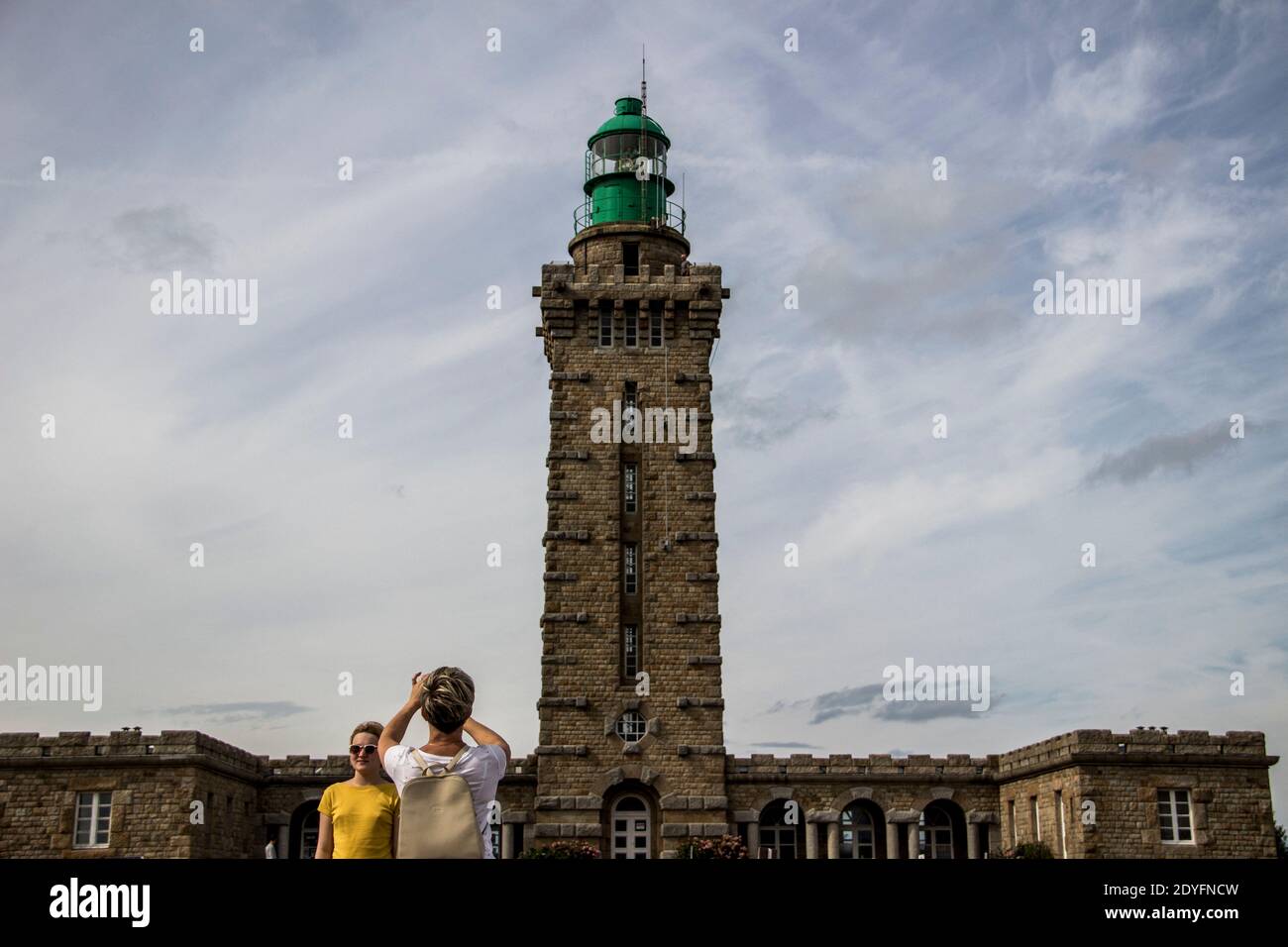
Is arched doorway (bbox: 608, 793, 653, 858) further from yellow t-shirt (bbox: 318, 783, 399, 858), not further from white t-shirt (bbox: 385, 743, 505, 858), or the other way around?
white t-shirt (bbox: 385, 743, 505, 858)

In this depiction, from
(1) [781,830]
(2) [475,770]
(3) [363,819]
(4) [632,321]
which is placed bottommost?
(1) [781,830]

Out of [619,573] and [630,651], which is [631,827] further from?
[619,573]

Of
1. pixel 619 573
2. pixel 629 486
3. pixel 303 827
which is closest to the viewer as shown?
pixel 619 573

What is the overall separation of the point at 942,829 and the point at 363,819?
36.9m

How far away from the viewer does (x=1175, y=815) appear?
123 feet

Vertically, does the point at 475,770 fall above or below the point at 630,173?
below

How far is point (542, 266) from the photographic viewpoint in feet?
141

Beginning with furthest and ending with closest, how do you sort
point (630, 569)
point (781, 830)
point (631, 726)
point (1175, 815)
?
point (781, 830)
point (630, 569)
point (631, 726)
point (1175, 815)

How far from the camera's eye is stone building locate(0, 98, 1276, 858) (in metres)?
35.3

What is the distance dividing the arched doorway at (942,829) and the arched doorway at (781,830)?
12.4 ft

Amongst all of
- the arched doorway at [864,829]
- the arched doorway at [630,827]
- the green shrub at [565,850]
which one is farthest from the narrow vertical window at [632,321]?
the arched doorway at [864,829]

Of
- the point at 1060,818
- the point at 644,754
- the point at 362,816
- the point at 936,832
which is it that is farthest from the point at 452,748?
the point at 936,832

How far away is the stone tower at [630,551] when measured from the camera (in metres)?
39.4
